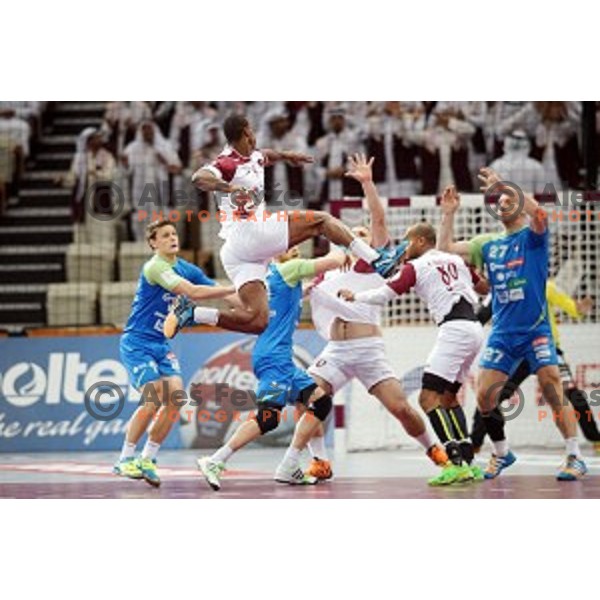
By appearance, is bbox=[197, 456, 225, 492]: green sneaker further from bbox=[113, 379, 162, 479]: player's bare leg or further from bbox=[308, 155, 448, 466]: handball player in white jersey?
bbox=[308, 155, 448, 466]: handball player in white jersey

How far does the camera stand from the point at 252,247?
855 cm

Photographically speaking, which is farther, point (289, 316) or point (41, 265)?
point (41, 265)

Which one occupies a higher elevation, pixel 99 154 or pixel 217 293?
pixel 99 154

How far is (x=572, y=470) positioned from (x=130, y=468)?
9.00 ft

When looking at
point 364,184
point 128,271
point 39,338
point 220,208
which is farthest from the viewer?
point 39,338

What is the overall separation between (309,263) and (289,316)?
344 mm

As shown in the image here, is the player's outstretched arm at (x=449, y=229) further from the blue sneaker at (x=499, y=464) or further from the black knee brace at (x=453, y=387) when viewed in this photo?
the blue sneaker at (x=499, y=464)

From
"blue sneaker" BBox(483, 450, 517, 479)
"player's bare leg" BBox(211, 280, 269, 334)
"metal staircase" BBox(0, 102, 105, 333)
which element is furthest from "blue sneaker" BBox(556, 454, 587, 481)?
"metal staircase" BBox(0, 102, 105, 333)

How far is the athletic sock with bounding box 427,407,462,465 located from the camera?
8820mm

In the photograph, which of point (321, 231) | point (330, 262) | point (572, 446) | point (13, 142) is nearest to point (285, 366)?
point (330, 262)

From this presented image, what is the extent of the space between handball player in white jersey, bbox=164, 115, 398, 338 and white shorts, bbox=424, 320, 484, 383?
0.59 m

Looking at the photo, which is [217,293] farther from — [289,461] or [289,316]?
[289,461]

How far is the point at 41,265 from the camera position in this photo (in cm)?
1052

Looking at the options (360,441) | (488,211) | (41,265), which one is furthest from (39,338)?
(488,211)
